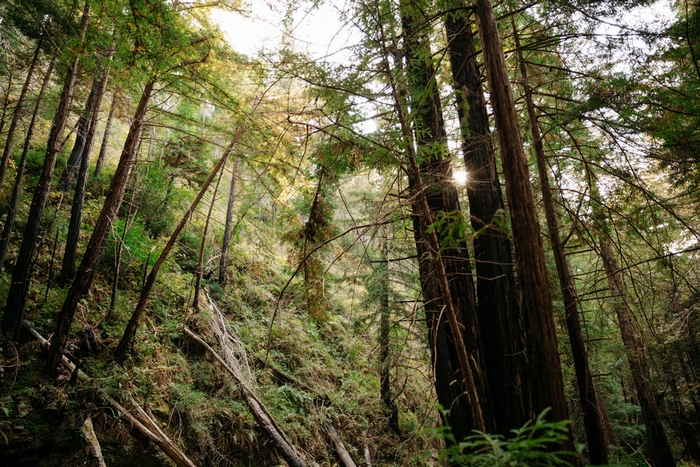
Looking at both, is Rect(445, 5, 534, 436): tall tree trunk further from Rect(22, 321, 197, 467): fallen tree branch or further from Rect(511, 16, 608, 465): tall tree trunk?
Rect(22, 321, 197, 467): fallen tree branch

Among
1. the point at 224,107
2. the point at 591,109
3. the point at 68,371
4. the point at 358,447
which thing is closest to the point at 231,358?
the point at 68,371

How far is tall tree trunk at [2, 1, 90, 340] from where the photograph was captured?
549 cm

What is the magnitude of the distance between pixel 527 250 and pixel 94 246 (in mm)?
6359

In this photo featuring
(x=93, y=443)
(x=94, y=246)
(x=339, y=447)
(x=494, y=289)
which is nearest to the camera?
(x=494, y=289)

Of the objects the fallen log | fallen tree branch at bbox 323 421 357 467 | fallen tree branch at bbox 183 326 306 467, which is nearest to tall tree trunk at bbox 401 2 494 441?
fallen tree branch at bbox 183 326 306 467

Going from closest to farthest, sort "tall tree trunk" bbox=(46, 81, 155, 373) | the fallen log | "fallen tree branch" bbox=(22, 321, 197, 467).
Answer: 1. the fallen log
2. "fallen tree branch" bbox=(22, 321, 197, 467)
3. "tall tree trunk" bbox=(46, 81, 155, 373)

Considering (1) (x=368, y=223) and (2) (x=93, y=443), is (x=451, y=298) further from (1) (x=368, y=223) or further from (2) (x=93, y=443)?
(2) (x=93, y=443)

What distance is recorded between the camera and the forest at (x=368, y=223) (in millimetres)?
2969

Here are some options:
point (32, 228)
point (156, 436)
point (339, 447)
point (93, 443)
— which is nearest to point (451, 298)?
point (156, 436)

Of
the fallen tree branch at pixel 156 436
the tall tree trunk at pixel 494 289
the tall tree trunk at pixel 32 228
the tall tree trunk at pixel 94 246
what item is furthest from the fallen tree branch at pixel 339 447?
the tall tree trunk at pixel 32 228

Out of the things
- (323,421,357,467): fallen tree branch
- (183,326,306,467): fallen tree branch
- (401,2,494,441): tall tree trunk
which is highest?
(401,2,494,441): tall tree trunk

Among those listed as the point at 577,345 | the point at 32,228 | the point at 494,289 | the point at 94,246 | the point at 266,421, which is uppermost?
the point at 32,228

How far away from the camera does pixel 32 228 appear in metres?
5.94

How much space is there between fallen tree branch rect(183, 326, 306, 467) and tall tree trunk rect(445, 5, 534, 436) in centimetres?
448
